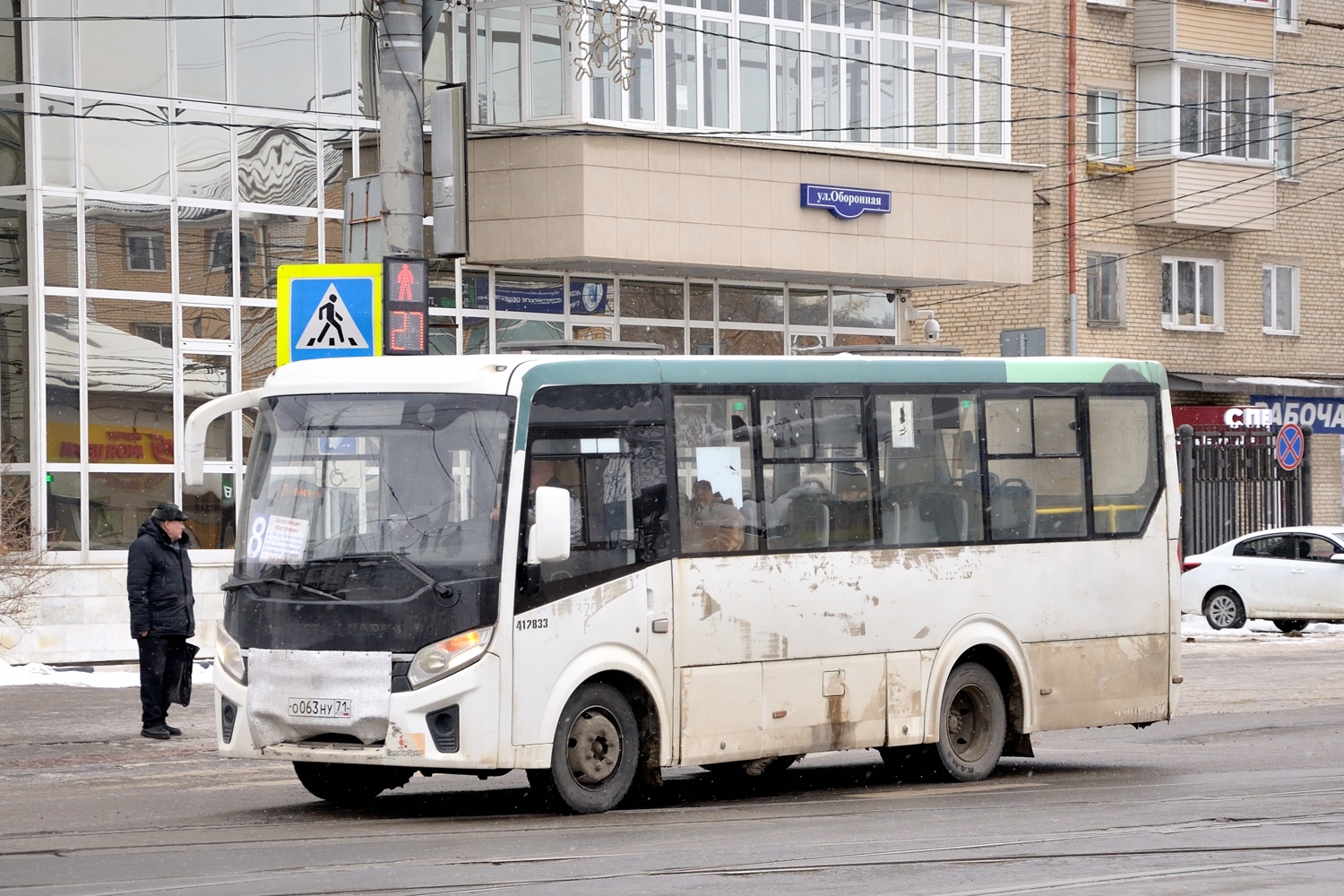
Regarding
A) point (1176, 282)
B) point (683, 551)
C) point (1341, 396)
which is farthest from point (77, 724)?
point (1341, 396)

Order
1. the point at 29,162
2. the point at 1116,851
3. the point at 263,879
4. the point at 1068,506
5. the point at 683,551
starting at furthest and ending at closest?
1. the point at 29,162
2. the point at 1068,506
3. the point at 683,551
4. the point at 1116,851
5. the point at 263,879

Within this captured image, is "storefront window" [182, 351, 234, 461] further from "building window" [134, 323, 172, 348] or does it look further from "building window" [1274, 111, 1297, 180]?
"building window" [1274, 111, 1297, 180]

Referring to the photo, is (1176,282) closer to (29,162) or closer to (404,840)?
(29,162)

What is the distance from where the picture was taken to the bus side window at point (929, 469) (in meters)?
13.2

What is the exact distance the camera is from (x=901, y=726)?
13.1 meters

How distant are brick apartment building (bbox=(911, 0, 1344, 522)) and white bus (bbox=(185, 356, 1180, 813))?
2490 centimetres

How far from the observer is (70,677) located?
67.5ft

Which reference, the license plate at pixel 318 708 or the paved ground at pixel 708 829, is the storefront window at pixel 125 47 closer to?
the paved ground at pixel 708 829

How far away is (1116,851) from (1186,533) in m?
27.5

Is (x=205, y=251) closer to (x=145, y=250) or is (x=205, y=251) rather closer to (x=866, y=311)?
(x=145, y=250)

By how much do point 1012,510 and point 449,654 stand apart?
4.46 m

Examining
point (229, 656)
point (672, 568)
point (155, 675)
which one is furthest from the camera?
point (155, 675)

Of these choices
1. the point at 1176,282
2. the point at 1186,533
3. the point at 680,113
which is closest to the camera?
the point at 680,113

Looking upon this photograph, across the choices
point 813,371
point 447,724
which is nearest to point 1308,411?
point 813,371
